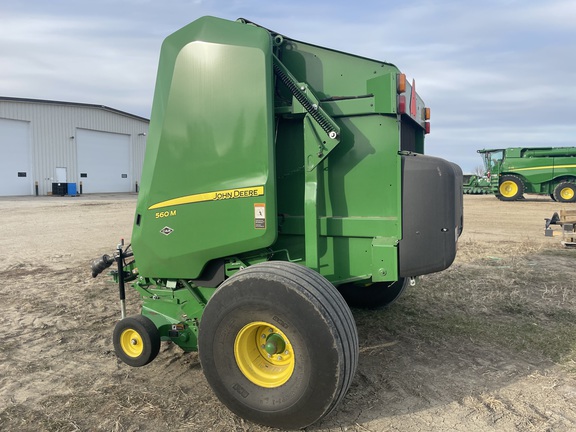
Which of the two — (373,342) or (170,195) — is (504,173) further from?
(170,195)

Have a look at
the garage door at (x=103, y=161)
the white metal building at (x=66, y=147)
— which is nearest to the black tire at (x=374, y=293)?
the white metal building at (x=66, y=147)

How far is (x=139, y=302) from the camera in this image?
204 inches

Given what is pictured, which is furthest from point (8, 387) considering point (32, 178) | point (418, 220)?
point (32, 178)

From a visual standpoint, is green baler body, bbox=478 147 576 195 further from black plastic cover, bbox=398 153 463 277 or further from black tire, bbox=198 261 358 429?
black tire, bbox=198 261 358 429

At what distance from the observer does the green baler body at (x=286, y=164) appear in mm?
2895

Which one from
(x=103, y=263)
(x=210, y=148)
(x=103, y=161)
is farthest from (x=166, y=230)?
(x=103, y=161)

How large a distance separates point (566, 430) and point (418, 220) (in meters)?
1.46

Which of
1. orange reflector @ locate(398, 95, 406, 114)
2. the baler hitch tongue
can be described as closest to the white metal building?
the baler hitch tongue

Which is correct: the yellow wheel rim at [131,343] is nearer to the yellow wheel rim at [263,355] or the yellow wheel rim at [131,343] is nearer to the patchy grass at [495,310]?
the yellow wheel rim at [263,355]

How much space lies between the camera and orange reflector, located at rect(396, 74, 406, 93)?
287 cm

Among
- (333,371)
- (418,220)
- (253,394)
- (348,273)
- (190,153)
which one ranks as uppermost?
(190,153)

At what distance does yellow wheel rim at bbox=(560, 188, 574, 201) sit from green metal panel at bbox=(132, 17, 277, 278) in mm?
20508

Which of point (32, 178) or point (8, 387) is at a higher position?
point (32, 178)

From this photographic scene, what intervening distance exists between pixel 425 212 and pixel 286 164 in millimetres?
1009
